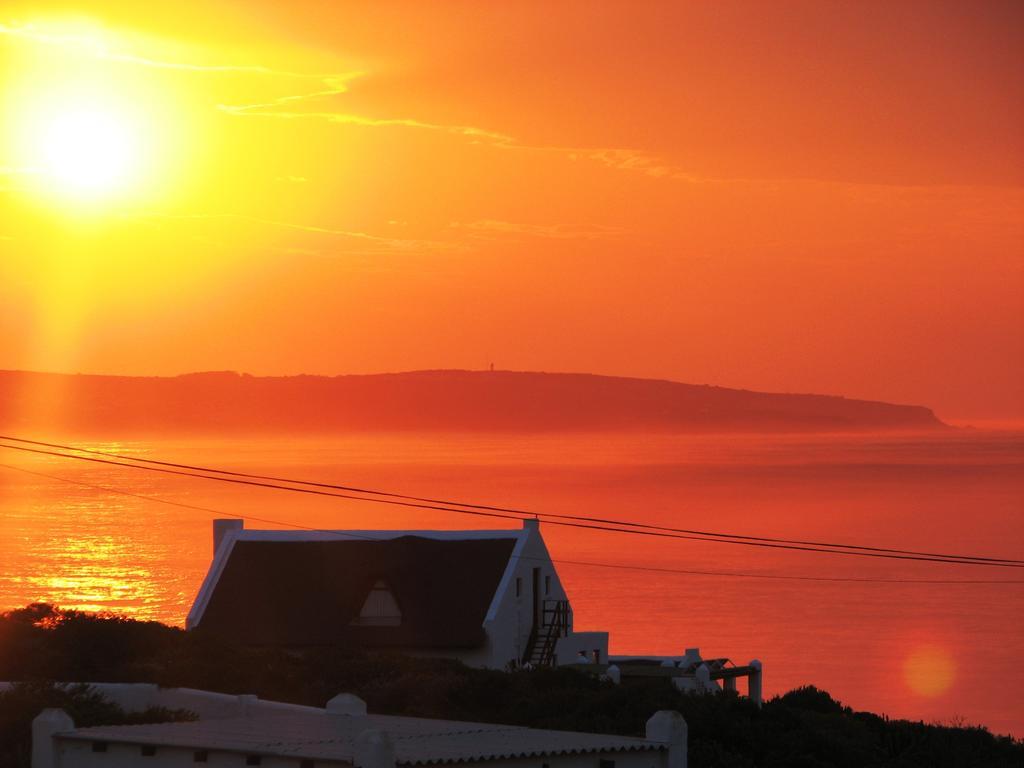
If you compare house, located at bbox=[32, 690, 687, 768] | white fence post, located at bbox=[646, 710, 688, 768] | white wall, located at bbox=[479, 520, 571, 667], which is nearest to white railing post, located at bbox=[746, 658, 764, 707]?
white wall, located at bbox=[479, 520, 571, 667]

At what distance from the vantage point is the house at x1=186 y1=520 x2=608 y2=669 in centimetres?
4822

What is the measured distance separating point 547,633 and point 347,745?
2909cm

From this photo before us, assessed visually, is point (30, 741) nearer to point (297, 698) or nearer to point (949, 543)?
point (297, 698)

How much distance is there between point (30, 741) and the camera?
2639 centimetres

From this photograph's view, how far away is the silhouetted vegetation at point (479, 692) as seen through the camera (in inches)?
1348

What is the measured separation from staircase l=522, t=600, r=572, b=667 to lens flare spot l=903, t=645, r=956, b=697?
36.8 metres

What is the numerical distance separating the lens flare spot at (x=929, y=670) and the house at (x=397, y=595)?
123 ft

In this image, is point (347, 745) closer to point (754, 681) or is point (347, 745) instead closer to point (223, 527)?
point (223, 527)

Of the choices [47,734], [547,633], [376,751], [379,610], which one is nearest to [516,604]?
[547,633]

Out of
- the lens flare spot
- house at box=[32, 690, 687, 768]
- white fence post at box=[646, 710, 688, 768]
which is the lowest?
house at box=[32, 690, 687, 768]

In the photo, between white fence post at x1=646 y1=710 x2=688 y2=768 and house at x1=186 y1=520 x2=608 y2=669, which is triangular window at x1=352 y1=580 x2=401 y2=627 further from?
white fence post at x1=646 y1=710 x2=688 y2=768

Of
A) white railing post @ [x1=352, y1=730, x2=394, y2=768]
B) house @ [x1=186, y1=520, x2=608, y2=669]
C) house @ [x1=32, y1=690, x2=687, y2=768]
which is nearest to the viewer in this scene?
white railing post @ [x1=352, y1=730, x2=394, y2=768]

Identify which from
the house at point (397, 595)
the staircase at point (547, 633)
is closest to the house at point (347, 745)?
the house at point (397, 595)

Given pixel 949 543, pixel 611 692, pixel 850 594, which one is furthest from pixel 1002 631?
pixel 611 692
